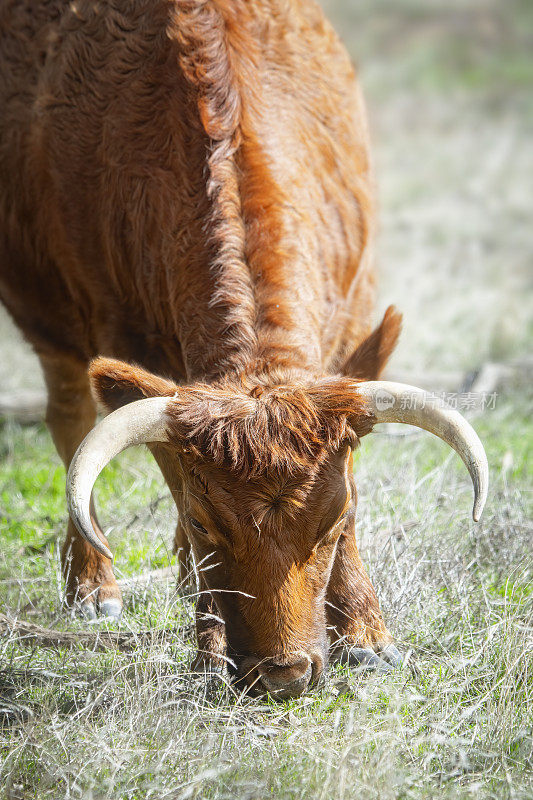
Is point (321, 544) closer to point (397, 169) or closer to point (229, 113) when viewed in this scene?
point (229, 113)

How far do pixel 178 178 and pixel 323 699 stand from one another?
233 centimetres

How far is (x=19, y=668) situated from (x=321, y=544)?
1.41 metres

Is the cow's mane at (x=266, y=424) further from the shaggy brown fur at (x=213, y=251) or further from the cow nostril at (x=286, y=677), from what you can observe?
the cow nostril at (x=286, y=677)

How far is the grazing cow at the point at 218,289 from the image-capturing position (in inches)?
113

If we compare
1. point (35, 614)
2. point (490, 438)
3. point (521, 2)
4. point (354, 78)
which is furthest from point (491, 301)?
point (521, 2)

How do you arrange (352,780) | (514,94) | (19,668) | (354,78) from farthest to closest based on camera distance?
(514,94), (354,78), (19,668), (352,780)

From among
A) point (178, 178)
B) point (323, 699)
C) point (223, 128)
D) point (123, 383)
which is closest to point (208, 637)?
point (323, 699)

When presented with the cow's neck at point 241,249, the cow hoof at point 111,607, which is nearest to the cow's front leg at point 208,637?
the cow's neck at point 241,249

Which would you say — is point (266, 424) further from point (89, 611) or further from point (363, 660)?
point (89, 611)

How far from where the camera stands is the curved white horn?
9.02 feet

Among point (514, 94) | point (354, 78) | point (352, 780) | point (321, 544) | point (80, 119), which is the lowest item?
point (352, 780)

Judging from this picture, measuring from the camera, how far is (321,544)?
301 cm

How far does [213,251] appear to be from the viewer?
3525 mm

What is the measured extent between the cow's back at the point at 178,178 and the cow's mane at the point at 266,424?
42 cm
